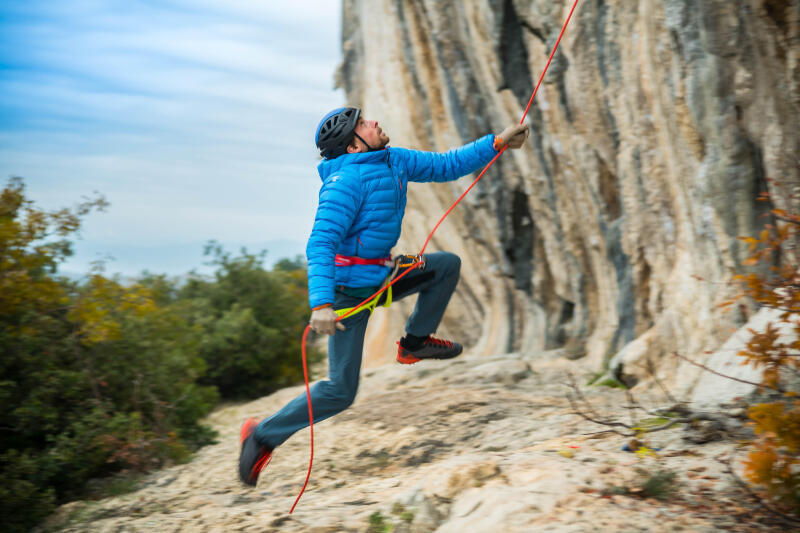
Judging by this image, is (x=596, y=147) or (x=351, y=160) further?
(x=596, y=147)

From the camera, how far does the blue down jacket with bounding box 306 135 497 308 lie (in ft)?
12.6

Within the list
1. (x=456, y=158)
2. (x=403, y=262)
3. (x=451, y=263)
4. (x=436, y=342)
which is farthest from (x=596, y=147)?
(x=403, y=262)

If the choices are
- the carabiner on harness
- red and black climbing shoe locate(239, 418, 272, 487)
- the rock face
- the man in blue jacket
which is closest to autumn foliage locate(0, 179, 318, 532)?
red and black climbing shoe locate(239, 418, 272, 487)

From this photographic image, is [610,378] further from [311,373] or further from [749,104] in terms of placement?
[311,373]

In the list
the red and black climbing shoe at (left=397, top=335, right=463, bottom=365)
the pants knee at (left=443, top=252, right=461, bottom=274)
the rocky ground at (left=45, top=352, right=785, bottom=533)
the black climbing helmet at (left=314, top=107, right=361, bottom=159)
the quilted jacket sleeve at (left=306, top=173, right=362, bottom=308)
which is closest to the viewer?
the rocky ground at (left=45, top=352, right=785, bottom=533)

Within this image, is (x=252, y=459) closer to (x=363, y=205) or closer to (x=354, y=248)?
(x=354, y=248)

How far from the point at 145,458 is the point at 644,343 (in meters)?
5.41

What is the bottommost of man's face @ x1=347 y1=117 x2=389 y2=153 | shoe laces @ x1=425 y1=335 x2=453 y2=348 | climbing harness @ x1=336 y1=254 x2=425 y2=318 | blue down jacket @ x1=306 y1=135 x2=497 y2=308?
shoe laces @ x1=425 y1=335 x2=453 y2=348

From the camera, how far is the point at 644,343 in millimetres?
6902

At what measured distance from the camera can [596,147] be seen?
8.62 metres

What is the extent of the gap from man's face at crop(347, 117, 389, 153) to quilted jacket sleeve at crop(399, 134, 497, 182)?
326mm

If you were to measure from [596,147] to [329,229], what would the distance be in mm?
5734

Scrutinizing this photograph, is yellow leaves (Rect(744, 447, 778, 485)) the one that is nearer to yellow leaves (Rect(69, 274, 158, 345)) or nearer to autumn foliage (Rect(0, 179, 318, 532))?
autumn foliage (Rect(0, 179, 318, 532))

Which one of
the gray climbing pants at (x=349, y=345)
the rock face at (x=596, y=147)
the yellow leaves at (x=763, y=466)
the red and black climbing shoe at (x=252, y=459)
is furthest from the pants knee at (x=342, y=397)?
the rock face at (x=596, y=147)
